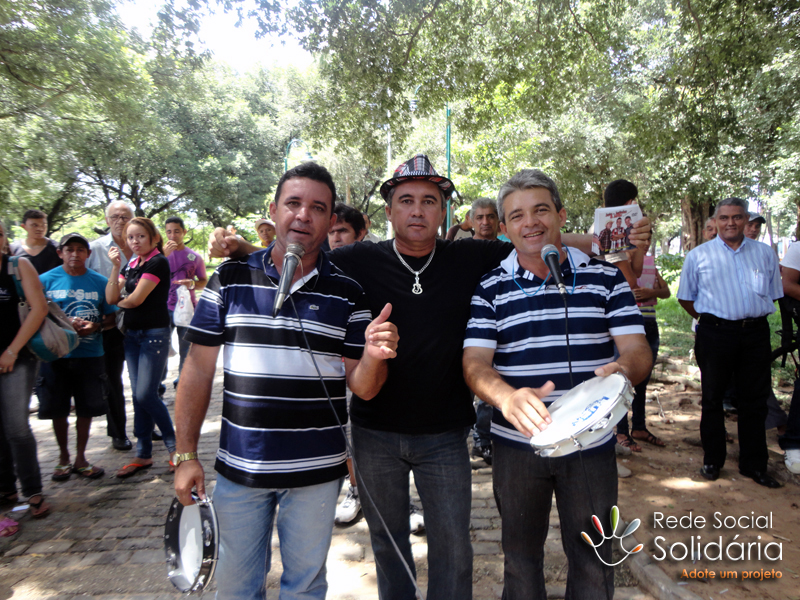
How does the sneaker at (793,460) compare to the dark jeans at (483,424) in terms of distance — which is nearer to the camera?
the sneaker at (793,460)

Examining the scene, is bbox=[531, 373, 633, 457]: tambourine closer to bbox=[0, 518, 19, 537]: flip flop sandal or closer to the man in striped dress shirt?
the man in striped dress shirt

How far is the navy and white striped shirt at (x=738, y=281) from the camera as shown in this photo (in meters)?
4.69

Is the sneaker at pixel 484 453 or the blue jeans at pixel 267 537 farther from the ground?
the blue jeans at pixel 267 537

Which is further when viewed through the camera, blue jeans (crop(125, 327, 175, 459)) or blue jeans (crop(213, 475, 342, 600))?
blue jeans (crop(125, 327, 175, 459))

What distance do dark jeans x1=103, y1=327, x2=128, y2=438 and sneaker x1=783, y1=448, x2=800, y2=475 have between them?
6.90 meters

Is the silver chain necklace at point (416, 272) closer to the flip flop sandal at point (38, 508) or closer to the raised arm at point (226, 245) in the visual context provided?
the raised arm at point (226, 245)

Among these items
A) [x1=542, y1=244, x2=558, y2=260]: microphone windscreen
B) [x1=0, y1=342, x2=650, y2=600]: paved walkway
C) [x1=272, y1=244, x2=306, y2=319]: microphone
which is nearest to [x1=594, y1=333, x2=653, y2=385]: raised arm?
[x1=542, y1=244, x2=558, y2=260]: microphone windscreen

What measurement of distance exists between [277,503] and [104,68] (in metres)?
12.8

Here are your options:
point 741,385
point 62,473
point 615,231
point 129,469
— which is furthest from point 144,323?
point 741,385

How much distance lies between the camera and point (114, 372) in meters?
5.61

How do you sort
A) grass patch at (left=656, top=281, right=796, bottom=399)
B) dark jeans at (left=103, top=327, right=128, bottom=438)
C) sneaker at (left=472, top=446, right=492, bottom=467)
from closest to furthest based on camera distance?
1. sneaker at (left=472, top=446, right=492, bottom=467)
2. dark jeans at (left=103, top=327, right=128, bottom=438)
3. grass patch at (left=656, top=281, right=796, bottom=399)

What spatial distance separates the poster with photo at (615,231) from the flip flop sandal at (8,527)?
190 inches

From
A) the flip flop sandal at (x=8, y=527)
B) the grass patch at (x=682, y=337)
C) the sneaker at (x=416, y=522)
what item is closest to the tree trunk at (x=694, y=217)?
the grass patch at (x=682, y=337)

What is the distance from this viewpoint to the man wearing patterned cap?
253cm
